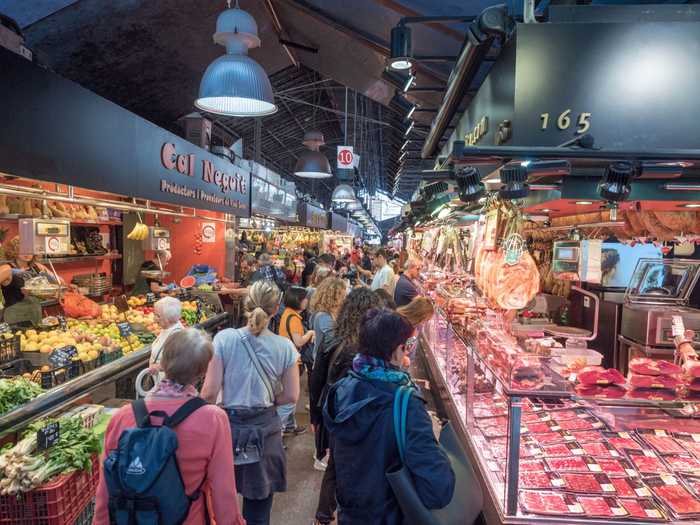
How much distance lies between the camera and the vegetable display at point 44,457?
2.82m

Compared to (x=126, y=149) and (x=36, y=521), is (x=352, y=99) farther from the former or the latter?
(x=36, y=521)

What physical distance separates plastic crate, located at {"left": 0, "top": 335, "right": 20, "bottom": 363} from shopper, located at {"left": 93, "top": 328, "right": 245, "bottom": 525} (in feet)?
8.28

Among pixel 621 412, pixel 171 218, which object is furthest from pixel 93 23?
pixel 621 412

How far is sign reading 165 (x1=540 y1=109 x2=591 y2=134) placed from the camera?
13.5ft

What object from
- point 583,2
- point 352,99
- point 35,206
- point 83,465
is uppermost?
point 352,99

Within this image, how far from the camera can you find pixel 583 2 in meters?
4.48

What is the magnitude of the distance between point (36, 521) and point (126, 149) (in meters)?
3.94

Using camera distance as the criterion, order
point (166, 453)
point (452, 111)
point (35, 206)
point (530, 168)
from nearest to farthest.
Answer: point (166, 453)
point (530, 168)
point (452, 111)
point (35, 206)

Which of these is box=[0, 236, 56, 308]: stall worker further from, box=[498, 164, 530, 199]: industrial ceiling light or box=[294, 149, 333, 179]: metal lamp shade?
box=[294, 149, 333, 179]: metal lamp shade

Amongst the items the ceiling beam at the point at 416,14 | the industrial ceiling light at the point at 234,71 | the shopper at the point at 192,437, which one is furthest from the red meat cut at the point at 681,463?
the ceiling beam at the point at 416,14

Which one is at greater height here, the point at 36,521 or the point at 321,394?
the point at 321,394

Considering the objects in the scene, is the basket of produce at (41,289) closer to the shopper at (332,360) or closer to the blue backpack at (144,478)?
the shopper at (332,360)

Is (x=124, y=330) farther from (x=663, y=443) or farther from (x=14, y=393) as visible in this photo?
(x=663, y=443)

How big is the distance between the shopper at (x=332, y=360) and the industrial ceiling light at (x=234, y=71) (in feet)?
6.57
